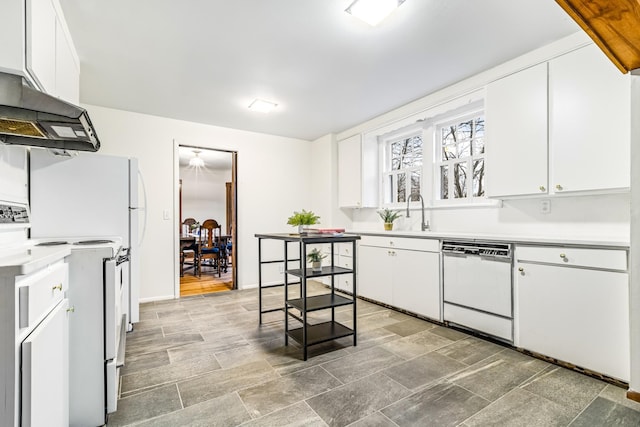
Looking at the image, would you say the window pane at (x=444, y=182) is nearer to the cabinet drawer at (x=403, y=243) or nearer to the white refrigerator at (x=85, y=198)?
the cabinet drawer at (x=403, y=243)

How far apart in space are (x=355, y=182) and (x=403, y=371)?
115 inches

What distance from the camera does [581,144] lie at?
7.36ft

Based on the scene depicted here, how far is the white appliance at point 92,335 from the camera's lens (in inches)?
57.6

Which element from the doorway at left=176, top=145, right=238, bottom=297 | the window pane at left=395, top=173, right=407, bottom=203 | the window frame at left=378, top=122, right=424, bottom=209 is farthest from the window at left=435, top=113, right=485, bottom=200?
the doorway at left=176, top=145, right=238, bottom=297

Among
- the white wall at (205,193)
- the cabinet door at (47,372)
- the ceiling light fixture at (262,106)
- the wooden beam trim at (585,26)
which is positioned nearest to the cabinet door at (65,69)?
the cabinet door at (47,372)

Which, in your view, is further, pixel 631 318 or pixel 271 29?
pixel 271 29

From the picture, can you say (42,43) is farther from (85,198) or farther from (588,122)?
(588,122)

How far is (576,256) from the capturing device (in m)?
2.08

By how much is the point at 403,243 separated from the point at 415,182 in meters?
1.06

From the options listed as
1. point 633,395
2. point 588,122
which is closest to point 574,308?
point 633,395

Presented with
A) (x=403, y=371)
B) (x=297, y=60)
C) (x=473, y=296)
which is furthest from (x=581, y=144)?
(x=297, y=60)

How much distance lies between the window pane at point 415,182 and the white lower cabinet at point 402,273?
2.88ft

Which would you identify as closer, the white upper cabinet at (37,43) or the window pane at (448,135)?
the white upper cabinet at (37,43)

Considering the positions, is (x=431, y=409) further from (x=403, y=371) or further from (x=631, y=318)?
(x=631, y=318)
